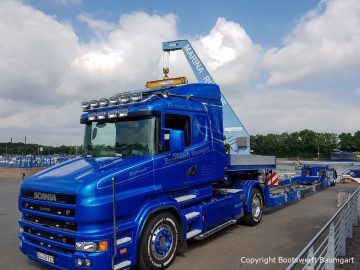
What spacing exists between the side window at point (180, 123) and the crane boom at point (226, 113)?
22.5 feet

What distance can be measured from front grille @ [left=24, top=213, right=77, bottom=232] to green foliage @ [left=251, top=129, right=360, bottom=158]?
83.1 m

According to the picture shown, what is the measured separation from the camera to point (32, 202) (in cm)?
566

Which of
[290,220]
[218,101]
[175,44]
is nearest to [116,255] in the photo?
[218,101]

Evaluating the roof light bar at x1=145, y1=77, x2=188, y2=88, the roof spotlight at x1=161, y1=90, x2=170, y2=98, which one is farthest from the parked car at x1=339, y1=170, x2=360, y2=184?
the roof spotlight at x1=161, y1=90, x2=170, y2=98

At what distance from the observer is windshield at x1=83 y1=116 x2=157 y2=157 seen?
604 cm

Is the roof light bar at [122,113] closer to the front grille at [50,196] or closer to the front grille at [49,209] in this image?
the front grille at [50,196]

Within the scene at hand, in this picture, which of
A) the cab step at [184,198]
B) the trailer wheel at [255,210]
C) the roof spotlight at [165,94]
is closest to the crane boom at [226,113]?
the trailer wheel at [255,210]

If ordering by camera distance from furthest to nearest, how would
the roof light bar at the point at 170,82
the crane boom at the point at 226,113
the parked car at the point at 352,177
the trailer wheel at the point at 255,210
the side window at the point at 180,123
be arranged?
the parked car at the point at 352,177 < the crane boom at the point at 226,113 < the trailer wheel at the point at 255,210 < the roof light bar at the point at 170,82 < the side window at the point at 180,123

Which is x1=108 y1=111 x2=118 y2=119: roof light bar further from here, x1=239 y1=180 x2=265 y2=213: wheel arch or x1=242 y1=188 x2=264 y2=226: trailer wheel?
x1=242 y1=188 x2=264 y2=226: trailer wheel

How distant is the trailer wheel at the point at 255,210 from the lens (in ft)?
30.0

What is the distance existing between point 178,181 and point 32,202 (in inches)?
100

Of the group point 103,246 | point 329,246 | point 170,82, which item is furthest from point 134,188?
point 170,82

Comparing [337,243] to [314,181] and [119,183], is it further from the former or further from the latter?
[314,181]

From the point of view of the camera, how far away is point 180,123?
22.7ft
